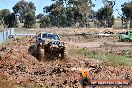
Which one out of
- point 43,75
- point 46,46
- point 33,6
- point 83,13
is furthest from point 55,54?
point 33,6

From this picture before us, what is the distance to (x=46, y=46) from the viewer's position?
27.3m

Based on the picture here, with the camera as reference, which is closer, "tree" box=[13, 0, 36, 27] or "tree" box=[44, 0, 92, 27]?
"tree" box=[44, 0, 92, 27]

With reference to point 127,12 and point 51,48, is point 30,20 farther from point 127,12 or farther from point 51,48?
point 51,48

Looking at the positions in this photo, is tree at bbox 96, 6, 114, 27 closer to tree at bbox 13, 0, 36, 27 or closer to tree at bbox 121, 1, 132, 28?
tree at bbox 121, 1, 132, 28

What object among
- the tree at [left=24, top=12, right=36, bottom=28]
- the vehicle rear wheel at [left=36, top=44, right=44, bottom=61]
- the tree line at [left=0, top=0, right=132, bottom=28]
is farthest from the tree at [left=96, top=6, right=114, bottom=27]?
the vehicle rear wheel at [left=36, top=44, right=44, bottom=61]

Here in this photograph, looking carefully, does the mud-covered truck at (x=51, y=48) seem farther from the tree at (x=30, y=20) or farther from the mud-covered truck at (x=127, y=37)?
the tree at (x=30, y=20)

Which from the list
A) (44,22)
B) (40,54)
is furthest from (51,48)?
(44,22)

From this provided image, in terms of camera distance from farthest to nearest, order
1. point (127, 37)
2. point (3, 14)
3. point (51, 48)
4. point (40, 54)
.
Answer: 1. point (3, 14)
2. point (127, 37)
3. point (51, 48)
4. point (40, 54)

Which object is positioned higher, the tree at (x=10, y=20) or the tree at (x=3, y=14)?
the tree at (x=3, y=14)

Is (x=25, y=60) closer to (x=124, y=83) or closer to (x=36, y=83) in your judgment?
(x=36, y=83)

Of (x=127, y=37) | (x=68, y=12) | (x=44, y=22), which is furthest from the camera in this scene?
(x=44, y=22)

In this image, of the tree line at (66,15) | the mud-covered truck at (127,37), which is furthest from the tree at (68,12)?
the mud-covered truck at (127,37)

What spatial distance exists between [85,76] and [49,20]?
120 m

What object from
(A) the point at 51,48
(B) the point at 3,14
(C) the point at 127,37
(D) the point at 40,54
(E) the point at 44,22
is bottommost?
(C) the point at 127,37
